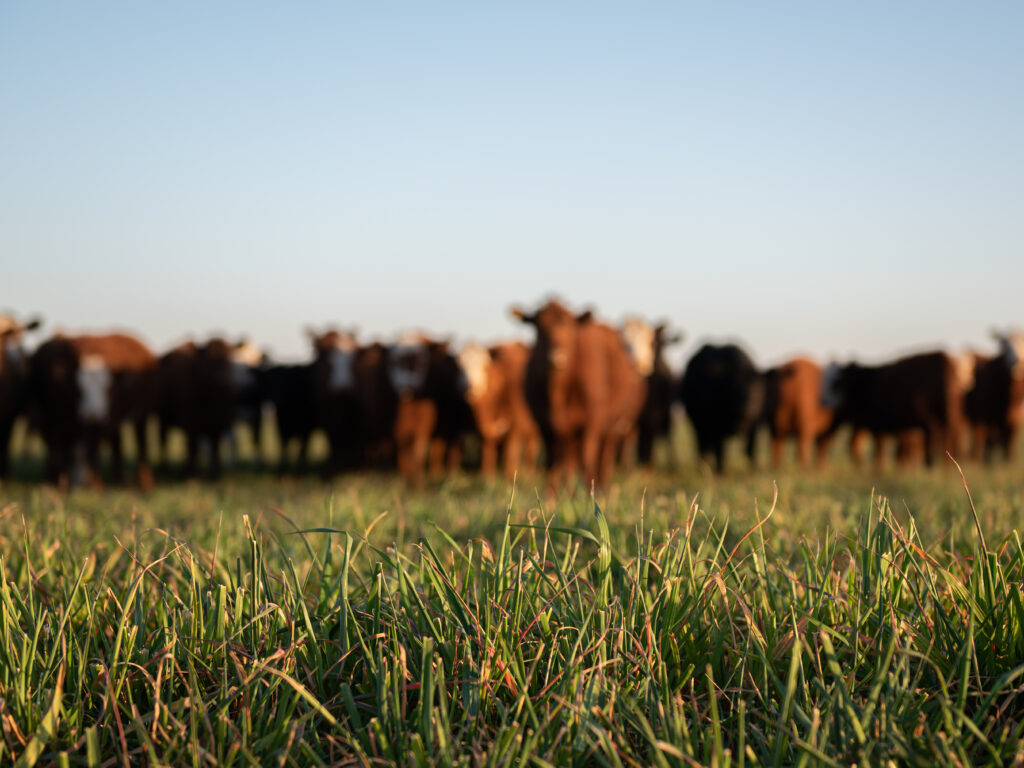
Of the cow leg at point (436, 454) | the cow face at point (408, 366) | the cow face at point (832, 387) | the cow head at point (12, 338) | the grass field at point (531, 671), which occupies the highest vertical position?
the cow head at point (12, 338)

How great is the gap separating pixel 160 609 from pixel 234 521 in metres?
2.42

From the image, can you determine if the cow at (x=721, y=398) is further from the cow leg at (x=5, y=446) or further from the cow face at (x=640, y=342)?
the cow leg at (x=5, y=446)

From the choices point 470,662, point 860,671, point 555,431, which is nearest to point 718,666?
point 860,671

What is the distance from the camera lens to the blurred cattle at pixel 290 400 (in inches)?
545

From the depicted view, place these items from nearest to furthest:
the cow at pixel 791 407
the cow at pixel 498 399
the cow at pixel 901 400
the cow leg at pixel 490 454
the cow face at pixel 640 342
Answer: the cow at pixel 498 399
the cow leg at pixel 490 454
the cow face at pixel 640 342
the cow at pixel 791 407
the cow at pixel 901 400

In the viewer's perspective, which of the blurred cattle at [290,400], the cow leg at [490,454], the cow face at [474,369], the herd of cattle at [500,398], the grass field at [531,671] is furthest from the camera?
the blurred cattle at [290,400]

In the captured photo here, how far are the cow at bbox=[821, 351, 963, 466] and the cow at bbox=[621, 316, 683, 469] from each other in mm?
3187

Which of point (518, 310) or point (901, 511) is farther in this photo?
point (518, 310)

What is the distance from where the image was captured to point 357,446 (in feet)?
42.4

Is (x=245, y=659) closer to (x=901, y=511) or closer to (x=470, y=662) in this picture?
(x=470, y=662)

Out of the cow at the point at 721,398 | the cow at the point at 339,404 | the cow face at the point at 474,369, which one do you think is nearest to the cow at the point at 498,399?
the cow face at the point at 474,369

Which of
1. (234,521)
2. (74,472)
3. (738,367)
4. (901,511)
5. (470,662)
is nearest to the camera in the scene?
(470,662)

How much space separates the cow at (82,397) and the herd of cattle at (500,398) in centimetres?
2

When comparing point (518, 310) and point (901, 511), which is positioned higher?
point (518, 310)
